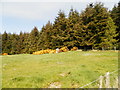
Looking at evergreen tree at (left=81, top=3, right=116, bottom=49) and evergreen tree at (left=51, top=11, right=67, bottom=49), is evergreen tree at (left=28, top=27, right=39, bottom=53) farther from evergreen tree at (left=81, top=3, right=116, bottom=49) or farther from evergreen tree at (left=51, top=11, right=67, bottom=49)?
evergreen tree at (left=81, top=3, right=116, bottom=49)

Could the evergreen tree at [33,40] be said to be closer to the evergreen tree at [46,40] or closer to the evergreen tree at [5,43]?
the evergreen tree at [46,40]

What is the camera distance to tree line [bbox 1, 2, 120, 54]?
3338 cm

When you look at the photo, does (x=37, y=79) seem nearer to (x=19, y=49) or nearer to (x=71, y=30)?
(x=71, y=30)

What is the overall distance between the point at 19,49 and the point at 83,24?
34.1 meters

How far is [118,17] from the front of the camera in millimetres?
40594

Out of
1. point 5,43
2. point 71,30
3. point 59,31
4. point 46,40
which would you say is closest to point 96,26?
point 71,30

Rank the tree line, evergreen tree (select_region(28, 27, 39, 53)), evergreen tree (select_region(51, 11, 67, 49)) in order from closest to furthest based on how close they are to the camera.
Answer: the tree line
evergreen tree (select_region(51, 11, 67, 49))
evergreen tree (select_region(28, 27, 39, 53))

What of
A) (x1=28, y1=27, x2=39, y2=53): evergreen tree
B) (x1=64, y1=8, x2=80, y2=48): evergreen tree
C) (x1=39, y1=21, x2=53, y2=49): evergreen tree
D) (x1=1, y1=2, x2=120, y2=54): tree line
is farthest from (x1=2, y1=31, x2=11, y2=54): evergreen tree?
(x1=64, y1=8, x2=80, y2=48): evergreen tree

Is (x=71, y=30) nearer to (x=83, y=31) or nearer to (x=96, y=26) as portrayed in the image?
(x=83, y=31)

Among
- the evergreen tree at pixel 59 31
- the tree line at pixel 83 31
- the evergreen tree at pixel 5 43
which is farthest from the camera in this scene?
the evergreen tree at pixel 5 43

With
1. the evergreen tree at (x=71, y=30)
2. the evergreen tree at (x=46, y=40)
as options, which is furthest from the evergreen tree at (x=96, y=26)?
the evergreen tree at (x=46, y=40)

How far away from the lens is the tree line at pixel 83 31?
33375 millimetres

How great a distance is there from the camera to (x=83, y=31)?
33.6 metres

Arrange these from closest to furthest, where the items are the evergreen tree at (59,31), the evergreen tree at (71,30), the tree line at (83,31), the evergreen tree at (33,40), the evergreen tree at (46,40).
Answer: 1. the tree line at (83,31)
2. the evergreen tree at (71,30)
3. the evergreen tree at (59,31)
4. the evergreen tree at (46,40)
5. the evergreen tree at (33,40)
